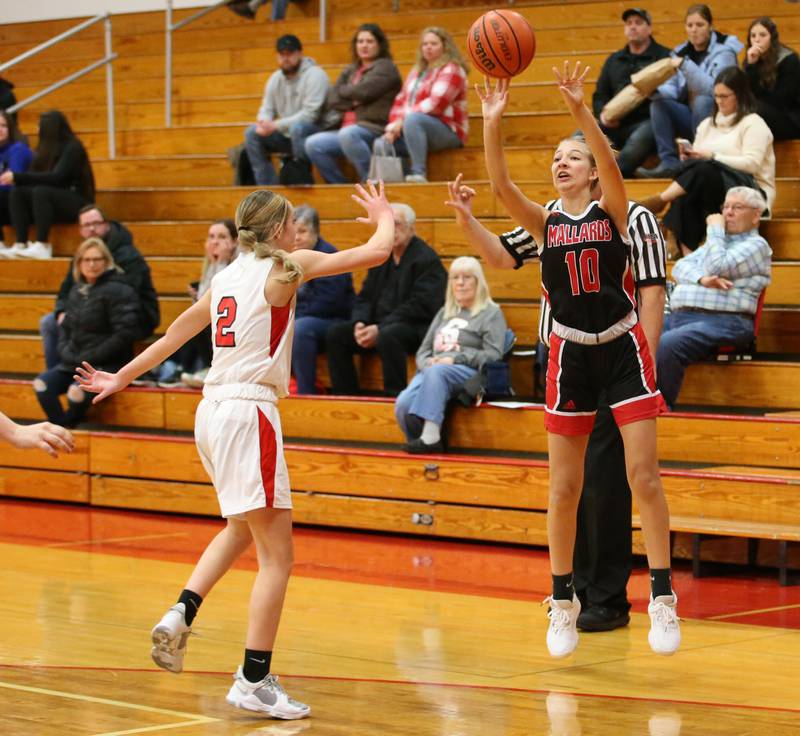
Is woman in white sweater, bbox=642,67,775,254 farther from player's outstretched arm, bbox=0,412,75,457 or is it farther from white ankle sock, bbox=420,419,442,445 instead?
player's outstretched arm, bbox=0,412,75,457

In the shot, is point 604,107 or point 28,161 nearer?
point 604,107

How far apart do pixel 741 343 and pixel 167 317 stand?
4.05 m

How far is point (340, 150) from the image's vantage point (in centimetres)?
999

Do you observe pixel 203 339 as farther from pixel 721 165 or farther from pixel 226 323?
pixel 226 323

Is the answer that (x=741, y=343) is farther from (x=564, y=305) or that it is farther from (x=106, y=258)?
(x=106, y=258)

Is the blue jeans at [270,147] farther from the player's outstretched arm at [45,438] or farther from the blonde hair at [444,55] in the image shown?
the player's outstretched arm at [45,438]

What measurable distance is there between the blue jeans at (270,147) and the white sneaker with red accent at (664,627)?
20.3 feet

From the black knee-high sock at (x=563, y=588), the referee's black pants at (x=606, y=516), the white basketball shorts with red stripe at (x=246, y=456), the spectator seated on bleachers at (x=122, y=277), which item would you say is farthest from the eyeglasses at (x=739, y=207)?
the white basketball shorts with red stripe at (x=246, y=456)

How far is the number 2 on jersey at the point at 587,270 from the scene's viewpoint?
4.59m

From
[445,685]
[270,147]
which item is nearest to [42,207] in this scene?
[270,147]

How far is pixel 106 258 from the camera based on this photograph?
8.96 metres

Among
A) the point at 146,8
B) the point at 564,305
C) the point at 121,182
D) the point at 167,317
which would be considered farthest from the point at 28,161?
the point at 564,305

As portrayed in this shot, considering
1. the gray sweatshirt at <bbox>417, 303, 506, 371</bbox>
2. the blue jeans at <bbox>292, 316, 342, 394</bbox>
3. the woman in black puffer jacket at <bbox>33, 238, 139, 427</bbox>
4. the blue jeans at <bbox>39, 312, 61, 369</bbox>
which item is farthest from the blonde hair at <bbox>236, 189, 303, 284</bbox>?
the blue jeans at <bbox>39, 312, 61, 369</bbox>

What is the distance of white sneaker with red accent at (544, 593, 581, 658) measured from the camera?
184 inches
